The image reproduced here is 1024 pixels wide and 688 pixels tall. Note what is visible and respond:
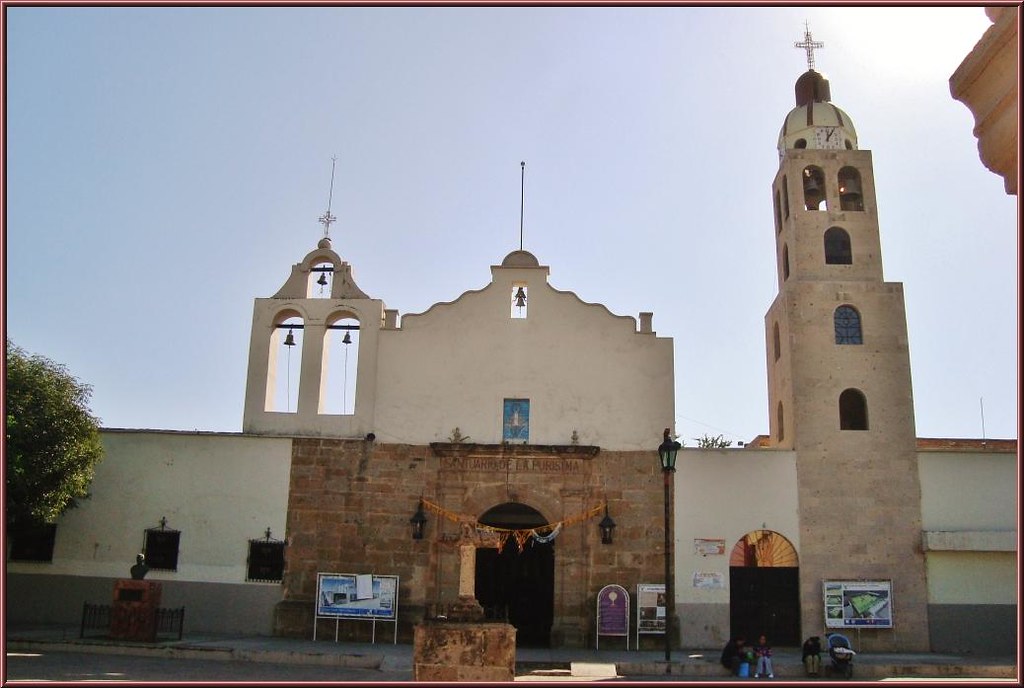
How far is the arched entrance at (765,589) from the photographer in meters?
19.6

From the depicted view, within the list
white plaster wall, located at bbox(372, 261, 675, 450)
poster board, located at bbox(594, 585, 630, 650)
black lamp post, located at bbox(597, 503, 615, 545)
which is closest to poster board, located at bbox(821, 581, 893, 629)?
poster board, located at bbox(594, 585, 630, 650)

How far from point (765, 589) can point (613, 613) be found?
11.8ft

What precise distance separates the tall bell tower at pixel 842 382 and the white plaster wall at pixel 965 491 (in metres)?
0.33

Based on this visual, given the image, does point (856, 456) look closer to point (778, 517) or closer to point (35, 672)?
point (778, 517)

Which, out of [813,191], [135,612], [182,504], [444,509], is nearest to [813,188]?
[813,191]

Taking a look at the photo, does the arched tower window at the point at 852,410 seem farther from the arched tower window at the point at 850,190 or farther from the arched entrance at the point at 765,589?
the arched tower window at the point at 850,190

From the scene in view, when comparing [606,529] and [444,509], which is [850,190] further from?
[444,509]

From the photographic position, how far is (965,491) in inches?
798

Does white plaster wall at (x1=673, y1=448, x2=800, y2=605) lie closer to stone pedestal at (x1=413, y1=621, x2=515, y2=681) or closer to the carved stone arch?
the carved stone arch

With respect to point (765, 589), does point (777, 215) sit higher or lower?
higher


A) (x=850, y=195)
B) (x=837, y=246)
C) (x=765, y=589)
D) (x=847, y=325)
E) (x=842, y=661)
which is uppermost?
(x=850, y=195)

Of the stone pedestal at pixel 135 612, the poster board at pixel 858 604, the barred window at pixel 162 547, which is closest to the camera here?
the stone pedestal at pixel 135 612

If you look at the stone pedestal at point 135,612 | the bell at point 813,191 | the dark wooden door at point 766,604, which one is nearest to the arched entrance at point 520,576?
the dark wooden door at point 766,604

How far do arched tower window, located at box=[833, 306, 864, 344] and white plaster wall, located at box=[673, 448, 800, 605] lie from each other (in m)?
3.27
